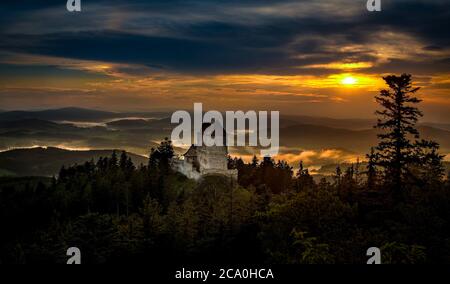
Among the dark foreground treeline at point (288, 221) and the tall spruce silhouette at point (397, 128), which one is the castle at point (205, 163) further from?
the tall spruce silhouette at point (397, 128)

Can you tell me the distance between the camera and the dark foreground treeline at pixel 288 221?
29.5 m

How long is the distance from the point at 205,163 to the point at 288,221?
251 feet

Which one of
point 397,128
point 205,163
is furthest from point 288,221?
point 205,163

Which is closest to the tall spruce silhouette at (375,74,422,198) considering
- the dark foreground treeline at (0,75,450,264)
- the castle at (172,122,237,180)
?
the dark foreground treeline at (0,75,450,264)

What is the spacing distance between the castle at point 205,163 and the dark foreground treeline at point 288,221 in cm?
1061

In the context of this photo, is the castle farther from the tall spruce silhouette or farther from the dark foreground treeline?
the tall spruce silhouette

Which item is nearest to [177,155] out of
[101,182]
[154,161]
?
[154,161]

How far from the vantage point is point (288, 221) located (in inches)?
1329

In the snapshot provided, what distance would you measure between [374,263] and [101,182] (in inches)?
3040

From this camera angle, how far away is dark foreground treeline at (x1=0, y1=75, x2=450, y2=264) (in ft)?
96.7

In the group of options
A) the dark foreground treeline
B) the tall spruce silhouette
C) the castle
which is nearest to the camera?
the dark foreground treeline

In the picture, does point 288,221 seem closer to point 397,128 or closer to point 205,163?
point 397,128

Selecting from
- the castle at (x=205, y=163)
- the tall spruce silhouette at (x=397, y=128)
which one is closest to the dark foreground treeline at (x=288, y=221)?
the tall spruce silhouette at (x=397, y=128)

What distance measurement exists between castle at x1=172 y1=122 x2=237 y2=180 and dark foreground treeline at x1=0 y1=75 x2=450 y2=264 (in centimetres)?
1061
